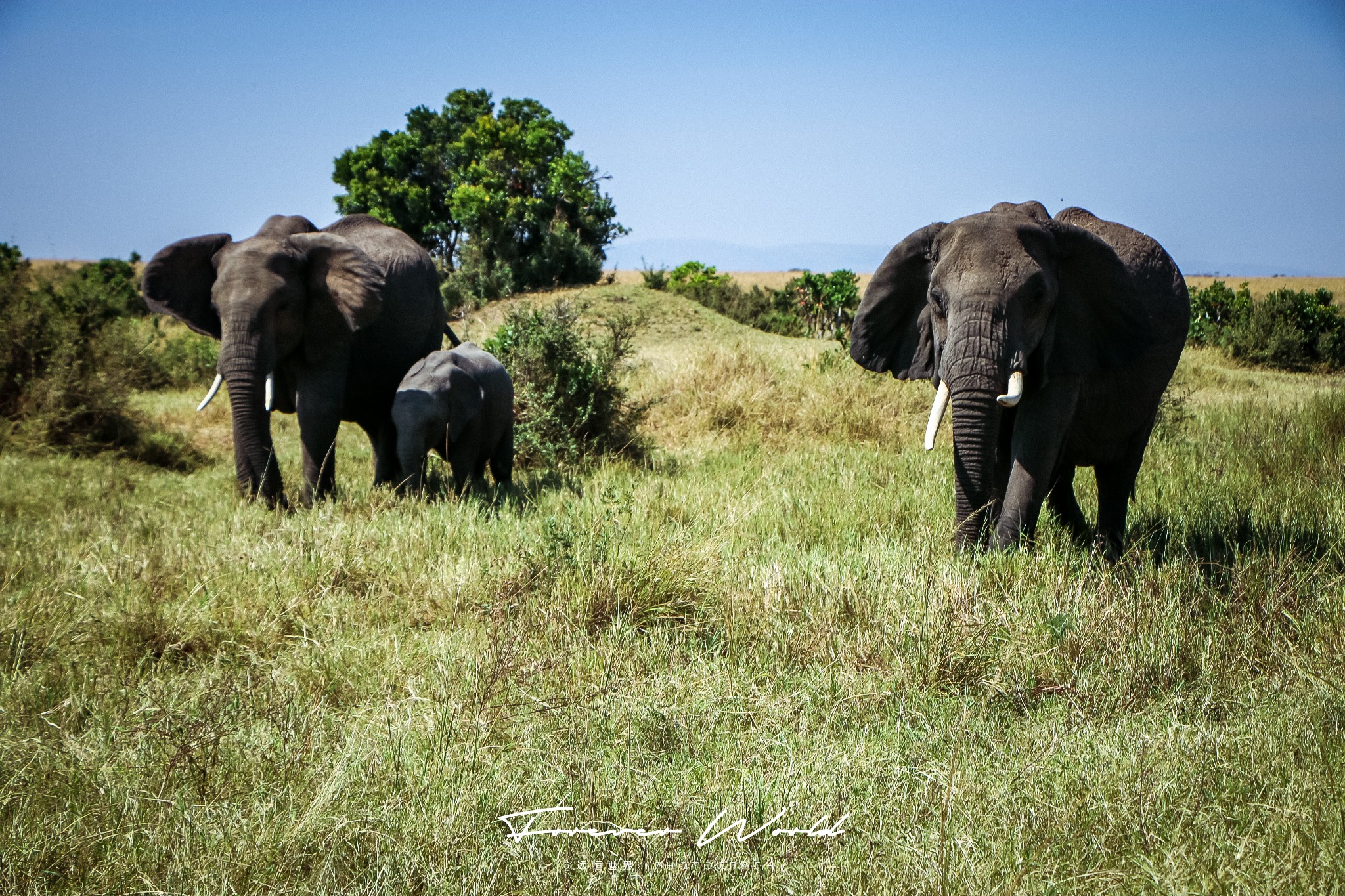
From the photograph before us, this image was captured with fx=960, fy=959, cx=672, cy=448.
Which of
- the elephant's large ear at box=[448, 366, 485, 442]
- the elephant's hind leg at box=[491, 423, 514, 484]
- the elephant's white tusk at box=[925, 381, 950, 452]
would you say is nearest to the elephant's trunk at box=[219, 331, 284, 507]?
the elephant's large ear at box=[448, 366, 485, 442]

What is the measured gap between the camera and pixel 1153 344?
574 cm

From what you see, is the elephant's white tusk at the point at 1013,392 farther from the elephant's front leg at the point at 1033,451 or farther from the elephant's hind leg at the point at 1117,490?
the elephant's hind leg at the point at 1117,490

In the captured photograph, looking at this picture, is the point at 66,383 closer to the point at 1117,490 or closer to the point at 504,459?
the point at 504,459

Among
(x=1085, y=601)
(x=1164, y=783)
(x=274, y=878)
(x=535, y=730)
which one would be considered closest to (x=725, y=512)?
(x=1085, y=601)

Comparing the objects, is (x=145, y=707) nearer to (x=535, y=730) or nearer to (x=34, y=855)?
(x=34, y=855)

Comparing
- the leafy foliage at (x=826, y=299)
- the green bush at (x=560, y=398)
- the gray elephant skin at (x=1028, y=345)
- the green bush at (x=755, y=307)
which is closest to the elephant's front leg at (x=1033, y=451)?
the gray elephant skin at (x=1028, y=345)

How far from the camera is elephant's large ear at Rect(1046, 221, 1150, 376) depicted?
5.32 m

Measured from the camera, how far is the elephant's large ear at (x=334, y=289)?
8062 millimetres

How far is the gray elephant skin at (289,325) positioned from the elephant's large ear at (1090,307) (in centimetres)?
539

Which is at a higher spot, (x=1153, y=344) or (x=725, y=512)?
(x=1153, y=344)

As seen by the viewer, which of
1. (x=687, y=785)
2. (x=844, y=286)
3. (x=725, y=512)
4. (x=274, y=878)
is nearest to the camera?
(x=274, y=878)

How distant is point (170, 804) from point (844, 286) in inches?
1317

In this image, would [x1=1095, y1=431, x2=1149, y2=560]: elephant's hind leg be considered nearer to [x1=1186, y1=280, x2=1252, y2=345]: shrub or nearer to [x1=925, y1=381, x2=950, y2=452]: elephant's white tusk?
[x1=925, y1=381, x2=950, y2=452]: elephant's white tusk

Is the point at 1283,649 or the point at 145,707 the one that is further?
the point at 1283,649
